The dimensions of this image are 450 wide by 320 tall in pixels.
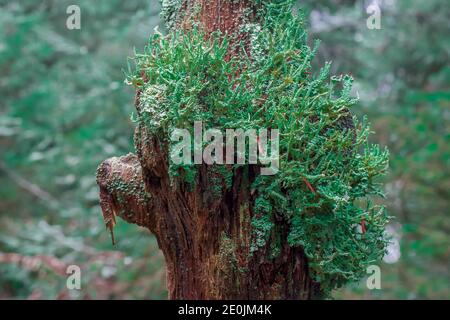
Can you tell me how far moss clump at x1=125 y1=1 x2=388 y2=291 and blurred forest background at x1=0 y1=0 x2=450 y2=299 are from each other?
5.34 feet

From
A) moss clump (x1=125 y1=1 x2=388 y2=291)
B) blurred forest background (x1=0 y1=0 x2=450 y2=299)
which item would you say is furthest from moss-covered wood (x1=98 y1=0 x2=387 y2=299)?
blurred forest background (x1=0 y1=0 x2=450 y2=299)

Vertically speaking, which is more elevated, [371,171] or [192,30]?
[192,30]

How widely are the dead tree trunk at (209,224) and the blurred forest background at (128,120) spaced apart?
5.16 ft

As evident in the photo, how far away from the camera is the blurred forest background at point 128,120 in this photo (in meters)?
3.33

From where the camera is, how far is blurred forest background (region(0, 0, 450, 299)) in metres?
3.33

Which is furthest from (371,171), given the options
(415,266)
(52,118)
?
(52,118)

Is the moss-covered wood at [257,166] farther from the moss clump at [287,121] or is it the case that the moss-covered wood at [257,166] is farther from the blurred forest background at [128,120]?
the blurred forest background at [128,120]

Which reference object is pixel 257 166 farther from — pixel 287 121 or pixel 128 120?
pixel 128 120

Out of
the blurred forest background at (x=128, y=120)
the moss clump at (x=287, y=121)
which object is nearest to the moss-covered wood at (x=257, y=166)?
the moss clump at (x=287, y=121)

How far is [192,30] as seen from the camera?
137 centimetres
